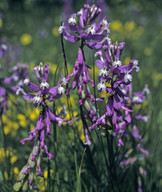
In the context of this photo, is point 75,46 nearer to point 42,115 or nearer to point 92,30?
point 92,30

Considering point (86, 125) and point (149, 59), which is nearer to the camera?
point (86, 125)

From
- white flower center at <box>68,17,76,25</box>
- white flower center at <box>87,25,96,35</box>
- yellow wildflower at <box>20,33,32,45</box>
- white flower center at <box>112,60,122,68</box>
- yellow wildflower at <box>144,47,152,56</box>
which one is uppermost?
yellow wildflower at <box>20,33,32,45</box>

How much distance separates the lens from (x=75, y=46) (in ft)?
5.04

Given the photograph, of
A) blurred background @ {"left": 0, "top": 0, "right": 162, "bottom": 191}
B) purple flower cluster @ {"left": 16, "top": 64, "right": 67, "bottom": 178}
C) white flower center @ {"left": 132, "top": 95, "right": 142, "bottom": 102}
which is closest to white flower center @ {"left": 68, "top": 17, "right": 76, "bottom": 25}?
blurred background @ {"left": 0, "top": 0, "right": 162, "bottom": 191}

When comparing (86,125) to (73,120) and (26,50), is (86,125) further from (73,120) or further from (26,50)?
(26,50)

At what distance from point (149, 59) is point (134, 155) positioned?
3408 millimetres

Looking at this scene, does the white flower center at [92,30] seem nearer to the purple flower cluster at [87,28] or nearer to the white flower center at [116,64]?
the purple flower cluster at [87,28]

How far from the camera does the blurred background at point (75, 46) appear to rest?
2.08 meters

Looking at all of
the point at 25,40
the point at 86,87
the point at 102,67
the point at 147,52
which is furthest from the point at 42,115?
the point at 25,40

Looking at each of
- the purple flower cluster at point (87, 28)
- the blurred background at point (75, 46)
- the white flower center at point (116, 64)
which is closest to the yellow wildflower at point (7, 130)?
the blurred background at point (75, 46)

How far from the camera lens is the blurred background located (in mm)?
2078

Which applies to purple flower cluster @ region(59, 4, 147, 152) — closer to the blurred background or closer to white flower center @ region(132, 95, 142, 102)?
the blurred background

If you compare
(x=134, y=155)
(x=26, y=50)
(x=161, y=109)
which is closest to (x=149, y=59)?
(x=161, y=109)

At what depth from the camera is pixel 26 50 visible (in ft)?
20.5
